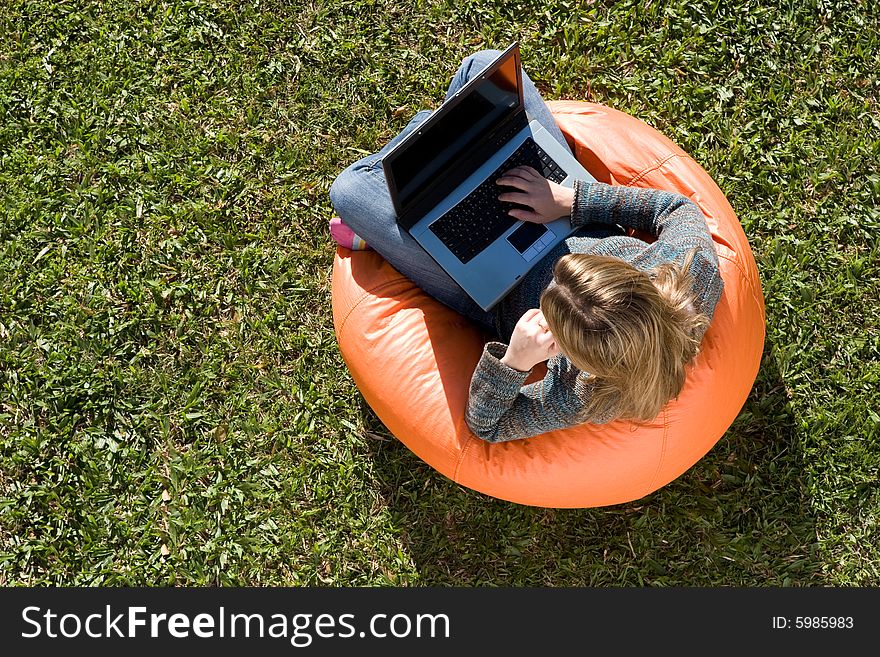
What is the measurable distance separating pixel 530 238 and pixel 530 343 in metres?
0.62

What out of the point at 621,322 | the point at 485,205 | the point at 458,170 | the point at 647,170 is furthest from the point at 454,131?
the point at 621,322

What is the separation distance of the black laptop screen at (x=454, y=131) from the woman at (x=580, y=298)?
16 cm

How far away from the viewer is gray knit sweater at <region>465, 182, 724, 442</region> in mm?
2561

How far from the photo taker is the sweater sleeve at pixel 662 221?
2.58 metres

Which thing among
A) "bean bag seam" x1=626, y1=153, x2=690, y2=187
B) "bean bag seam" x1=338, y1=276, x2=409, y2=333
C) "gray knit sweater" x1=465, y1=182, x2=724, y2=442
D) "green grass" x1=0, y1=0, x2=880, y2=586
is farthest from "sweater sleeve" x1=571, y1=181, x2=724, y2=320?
"green grass" x1=0, y1=0, x2=880, y2=586

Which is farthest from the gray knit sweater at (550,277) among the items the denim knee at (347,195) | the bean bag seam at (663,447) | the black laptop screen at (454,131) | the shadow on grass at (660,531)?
the shadow on grass at (660,531)

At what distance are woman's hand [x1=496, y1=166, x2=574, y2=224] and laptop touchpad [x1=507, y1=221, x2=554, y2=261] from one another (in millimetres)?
29

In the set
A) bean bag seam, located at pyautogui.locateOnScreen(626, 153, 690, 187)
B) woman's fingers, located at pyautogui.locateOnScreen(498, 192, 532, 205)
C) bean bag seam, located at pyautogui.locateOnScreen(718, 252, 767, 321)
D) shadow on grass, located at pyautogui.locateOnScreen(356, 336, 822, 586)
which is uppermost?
bean bag seam, located at pyautogui.locateOnScreen(626, 153, 690, 187)

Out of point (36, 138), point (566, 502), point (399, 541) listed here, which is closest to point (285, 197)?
point (36, 138)

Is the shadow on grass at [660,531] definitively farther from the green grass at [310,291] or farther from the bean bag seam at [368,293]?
the bean bag seam at [368,293]

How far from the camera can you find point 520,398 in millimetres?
2660

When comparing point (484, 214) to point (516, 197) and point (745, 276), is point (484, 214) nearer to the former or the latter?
point (516, 197)

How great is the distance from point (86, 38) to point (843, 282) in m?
3.58

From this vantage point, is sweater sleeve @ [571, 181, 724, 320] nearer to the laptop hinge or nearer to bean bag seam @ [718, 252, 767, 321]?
bean bag seam @ [718, 252, 767, 321]
